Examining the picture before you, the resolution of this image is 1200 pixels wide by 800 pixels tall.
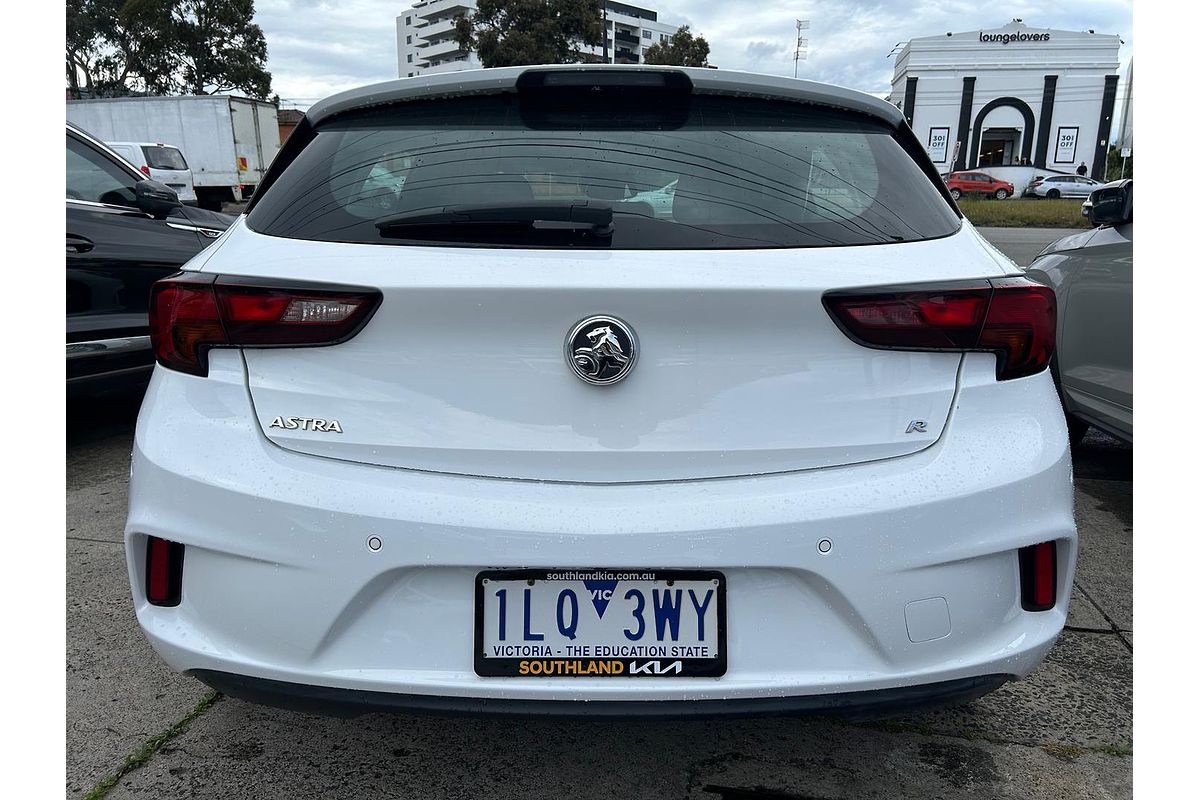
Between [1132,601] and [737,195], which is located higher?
[737,195]

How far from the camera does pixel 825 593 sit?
→ 1417mm

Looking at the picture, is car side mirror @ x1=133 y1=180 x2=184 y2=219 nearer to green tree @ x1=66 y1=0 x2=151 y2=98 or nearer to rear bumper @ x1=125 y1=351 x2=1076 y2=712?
rear bumper @ x1=125 y1=351 x2=1076 y2=712

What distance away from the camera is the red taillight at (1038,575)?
1.53 metres

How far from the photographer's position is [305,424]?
1468mm

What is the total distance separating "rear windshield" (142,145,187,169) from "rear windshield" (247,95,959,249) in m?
20.0

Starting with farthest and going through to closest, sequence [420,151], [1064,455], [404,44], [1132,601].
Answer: [404,44] → [1132,601] → [420,151] → [1064,455]

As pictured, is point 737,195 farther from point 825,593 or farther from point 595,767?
point 595,767

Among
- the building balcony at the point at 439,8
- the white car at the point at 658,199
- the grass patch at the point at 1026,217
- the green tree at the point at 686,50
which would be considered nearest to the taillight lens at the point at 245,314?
the white car at the point at 658,199

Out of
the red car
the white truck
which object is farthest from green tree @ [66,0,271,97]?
the red car

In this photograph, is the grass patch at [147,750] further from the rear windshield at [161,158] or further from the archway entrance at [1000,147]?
the archway entrance at [1000,147]

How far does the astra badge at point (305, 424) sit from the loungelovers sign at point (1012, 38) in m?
58.2

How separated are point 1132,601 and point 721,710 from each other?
2.06 m

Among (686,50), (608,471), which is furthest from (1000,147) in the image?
(608,471)

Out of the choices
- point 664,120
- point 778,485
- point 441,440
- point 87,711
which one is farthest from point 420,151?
point 87,711
